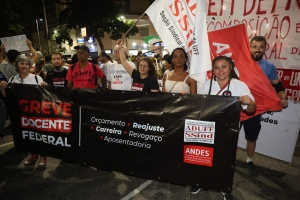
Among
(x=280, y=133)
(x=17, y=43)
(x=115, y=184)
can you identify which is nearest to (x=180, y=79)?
(x=115, y=184)

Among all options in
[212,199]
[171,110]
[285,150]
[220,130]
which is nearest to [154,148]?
[171,110]

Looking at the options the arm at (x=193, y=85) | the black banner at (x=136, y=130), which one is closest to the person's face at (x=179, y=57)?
the arm at (x=193, y=85)

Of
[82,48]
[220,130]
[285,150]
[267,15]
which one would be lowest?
[285,150]

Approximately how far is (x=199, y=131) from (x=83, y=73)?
2.83m

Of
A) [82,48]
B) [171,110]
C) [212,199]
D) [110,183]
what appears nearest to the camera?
[171,110]

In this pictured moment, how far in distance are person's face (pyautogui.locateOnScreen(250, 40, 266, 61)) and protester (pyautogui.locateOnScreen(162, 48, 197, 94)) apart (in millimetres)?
1049

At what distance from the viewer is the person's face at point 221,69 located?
9.08 ft

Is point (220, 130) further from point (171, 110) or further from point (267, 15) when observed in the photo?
point (267, 15)

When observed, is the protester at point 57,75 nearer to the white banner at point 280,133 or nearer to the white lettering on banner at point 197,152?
the white lettering on banner at point 197,152

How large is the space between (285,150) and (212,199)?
1.77 metres

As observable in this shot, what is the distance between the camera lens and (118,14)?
82.6ft

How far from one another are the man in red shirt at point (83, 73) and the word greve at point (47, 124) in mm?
1209

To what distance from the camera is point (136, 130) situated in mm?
2883

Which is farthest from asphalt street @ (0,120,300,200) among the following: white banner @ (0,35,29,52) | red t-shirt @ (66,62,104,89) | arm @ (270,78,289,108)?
white banner @ (0,35,29,52)
